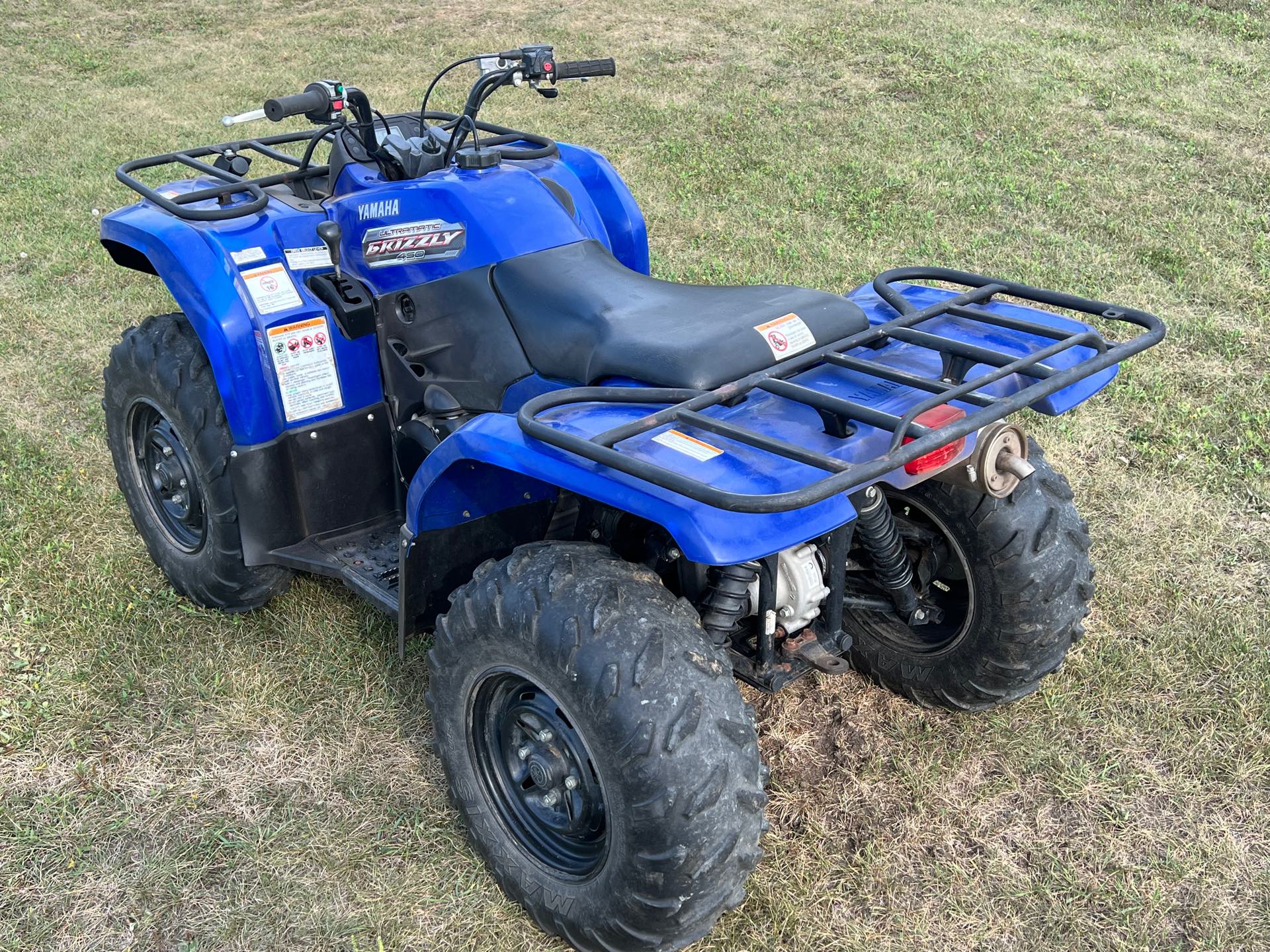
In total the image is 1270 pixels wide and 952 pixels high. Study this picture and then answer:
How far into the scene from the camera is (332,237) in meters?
3.26

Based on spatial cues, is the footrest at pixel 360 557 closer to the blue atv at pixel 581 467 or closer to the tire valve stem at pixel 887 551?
the blue atv at pixel 581 467

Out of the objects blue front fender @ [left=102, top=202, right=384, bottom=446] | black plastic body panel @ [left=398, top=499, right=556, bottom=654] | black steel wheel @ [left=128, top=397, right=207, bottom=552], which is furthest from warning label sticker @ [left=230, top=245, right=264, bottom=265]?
black plastic body panel @ [left=398, top=499, right=556, bottom=654]

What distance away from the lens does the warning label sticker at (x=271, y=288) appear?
128 inches

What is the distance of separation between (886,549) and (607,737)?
Result: 959 millimetres

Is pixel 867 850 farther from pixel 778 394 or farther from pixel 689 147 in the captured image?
pixel 689 147

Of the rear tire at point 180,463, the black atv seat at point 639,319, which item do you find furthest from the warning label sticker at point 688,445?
the rear tire at point 180,463

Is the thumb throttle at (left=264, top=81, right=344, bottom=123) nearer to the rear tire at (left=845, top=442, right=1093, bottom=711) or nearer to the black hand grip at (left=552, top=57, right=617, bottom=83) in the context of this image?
the black hand grip at (left=552, top=57, right=617, bottom=83)

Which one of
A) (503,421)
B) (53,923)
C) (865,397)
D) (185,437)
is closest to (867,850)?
(865,397)

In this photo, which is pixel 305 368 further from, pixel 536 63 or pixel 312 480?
pixel 536 63

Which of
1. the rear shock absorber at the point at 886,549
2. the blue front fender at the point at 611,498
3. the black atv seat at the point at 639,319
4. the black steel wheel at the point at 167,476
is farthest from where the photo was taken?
the black steel wheel at the point at 167,476

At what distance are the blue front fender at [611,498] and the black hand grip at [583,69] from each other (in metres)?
1.31

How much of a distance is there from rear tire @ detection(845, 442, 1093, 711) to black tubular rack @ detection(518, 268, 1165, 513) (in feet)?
1.56

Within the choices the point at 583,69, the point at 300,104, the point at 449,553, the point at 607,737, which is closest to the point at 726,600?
the point at 607,737

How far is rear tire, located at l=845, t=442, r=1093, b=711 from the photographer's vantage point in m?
2.92
